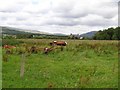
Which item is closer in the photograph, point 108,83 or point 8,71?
point 108,83

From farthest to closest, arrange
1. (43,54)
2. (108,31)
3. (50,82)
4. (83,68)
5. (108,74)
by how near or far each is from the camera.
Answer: (108,31) → (43,54) → (83,68) → (108,74) → (50,82)

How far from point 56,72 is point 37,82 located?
78.1 inches

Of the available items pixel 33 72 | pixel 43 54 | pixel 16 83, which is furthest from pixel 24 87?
pixel 43 54

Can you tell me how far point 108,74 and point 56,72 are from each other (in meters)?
2.12

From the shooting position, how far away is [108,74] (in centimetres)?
1116

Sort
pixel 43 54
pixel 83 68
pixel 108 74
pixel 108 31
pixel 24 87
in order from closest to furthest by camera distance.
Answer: pixel 24 87 → pixel 108 74 → pixel 83 68 → pixel 43 54 → pixel 108 31

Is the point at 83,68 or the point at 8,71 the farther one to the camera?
the point at 83,68

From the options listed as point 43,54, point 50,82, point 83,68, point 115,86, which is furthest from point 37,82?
point 43,54

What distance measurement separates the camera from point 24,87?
350 inches

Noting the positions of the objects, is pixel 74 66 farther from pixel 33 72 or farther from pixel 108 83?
pixel 108 83

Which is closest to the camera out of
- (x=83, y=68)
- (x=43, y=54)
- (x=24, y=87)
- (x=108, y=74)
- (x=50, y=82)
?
(x=24, y=87)

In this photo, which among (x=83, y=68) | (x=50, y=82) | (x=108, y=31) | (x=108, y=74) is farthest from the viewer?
(x=108, y=31)

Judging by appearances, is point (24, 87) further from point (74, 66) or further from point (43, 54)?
point (43, 54)

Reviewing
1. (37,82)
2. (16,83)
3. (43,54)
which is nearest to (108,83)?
(37,82)
